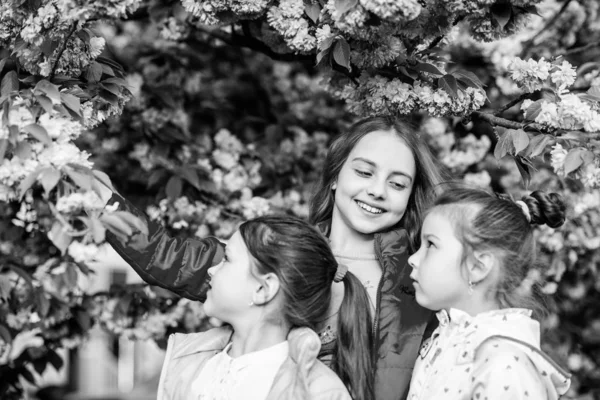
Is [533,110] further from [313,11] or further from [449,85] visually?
[313,11]

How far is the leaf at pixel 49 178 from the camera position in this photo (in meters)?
2.50

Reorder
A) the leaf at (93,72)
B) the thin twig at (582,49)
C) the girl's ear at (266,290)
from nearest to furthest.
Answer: the girl's ear at (266,290) → the leaf at (93,72) → the thin twig at (582,49)

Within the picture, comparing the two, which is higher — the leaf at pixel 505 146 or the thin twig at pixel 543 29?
the leaf at pixel 505 146

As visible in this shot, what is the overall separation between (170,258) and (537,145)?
1.27 m

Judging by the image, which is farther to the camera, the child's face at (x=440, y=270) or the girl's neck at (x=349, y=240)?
the girl's neck at (x=349, y=240)

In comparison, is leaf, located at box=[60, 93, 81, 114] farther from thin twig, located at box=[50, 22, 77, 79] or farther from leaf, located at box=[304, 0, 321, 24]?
leaf, located at box=[304, 0, 321, 24]

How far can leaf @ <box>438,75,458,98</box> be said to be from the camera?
3201 millimetres

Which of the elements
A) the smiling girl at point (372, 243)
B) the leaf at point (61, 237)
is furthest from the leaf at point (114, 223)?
the smiling girl at point (372, 243)

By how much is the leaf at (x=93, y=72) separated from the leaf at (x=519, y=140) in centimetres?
139

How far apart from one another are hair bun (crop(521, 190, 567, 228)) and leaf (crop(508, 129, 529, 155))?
0.59ft

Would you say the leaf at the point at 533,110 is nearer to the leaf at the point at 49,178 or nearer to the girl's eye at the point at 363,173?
the girl's eye at the point at 363,173

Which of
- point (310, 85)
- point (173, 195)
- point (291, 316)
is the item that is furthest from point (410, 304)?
point (310, 85)

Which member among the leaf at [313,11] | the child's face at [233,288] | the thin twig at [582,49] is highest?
the leaf at [313,11]

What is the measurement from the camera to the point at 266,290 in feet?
9.36
